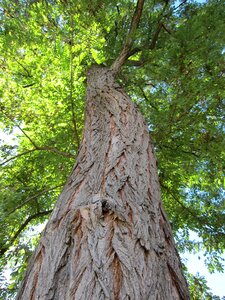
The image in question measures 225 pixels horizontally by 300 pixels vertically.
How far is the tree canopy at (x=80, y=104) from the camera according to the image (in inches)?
144

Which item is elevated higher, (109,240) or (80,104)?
(80,104)

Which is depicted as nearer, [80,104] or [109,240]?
[109,240]

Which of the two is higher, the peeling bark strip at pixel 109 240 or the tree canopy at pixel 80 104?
the tree canopy at pixel 80 104

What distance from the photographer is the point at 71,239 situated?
4.61ft

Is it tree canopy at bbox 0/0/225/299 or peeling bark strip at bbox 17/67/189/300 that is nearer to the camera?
peeling bark strip at bbox 17/67/189/300

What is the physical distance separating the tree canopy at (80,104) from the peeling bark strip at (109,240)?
1344mm

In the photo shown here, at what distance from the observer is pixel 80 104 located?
428 cm

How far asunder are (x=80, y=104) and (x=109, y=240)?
3.25 metres

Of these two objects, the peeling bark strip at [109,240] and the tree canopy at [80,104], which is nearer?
the peeling bark strip at [109,240]

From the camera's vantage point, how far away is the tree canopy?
3.65m

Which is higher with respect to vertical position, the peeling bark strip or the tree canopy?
the tree canopy

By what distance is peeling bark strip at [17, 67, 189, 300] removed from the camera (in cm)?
115

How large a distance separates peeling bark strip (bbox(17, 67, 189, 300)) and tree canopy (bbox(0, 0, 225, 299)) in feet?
4.41

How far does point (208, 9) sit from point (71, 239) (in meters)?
4.99
